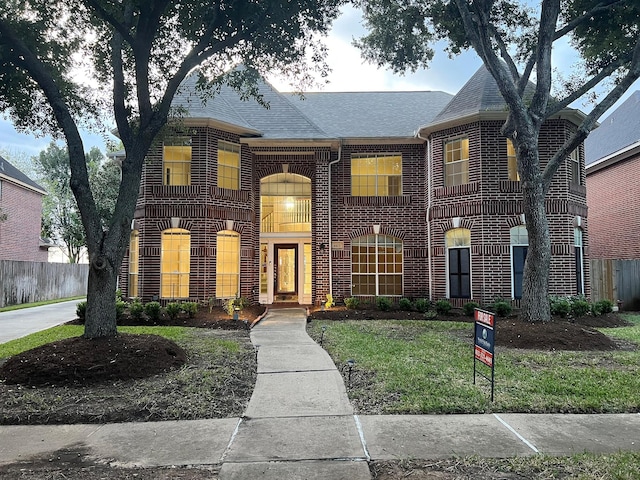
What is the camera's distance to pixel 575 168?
14844mm

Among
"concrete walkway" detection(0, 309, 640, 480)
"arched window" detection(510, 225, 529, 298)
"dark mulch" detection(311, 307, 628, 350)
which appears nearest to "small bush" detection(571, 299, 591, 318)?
"arched window" detection(510, 225, 529, 298)

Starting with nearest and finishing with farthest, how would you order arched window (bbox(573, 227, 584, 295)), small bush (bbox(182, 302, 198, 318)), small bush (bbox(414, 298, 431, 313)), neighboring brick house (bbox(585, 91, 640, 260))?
small bush (bbox(182, 302, 198, 318))
small bush (bbox(414, 298, 431, 313))
arched window (bbox(573, 227, 584, 295))
neighboring brick house (bbox(585, 91, 640, 260))

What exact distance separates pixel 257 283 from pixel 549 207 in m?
10.5

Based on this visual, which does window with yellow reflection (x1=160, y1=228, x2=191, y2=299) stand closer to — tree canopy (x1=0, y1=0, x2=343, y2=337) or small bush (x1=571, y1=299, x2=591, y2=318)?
tree canopy (x1=0, y1=0, x2=343, y2=337)

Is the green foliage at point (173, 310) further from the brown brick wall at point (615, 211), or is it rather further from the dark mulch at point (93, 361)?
the brown brick wall at point (615, 211)

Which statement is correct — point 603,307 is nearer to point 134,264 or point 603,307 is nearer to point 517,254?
point 517,254

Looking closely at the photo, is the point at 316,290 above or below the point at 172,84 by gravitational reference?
below

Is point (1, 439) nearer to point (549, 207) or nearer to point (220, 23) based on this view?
point (220, 23)

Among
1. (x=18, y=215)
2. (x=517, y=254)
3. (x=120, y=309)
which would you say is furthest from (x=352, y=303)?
(x=18, y=215)

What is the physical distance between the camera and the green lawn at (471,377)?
5129 mm

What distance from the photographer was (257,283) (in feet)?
52.2

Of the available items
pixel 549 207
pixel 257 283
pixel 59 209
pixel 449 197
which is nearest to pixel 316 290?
pixel 257 283

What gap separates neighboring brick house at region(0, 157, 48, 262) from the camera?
2322 cm

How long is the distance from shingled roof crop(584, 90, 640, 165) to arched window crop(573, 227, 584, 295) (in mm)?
6974
